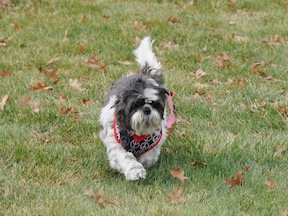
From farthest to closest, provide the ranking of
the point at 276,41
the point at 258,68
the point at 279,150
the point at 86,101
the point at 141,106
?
the point at 276,41
the point at 258,68
the point at 86,101
the point at 279,150
the point at 141,106

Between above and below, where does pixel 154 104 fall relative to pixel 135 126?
above

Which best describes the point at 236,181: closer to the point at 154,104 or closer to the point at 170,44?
the point at 154,104

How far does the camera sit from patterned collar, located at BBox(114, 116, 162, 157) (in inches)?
196

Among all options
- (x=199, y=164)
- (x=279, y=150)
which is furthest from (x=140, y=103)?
(x=279, y=150)

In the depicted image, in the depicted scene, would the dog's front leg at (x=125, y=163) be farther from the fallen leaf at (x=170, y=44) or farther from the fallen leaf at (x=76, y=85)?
the fallen leaf at (x=170, y=44)

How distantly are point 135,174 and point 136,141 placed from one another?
0.36 metres

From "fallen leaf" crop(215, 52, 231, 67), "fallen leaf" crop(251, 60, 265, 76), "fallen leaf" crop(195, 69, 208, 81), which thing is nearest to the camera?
"fallen leaf" crop(195, 69, 208, 81)

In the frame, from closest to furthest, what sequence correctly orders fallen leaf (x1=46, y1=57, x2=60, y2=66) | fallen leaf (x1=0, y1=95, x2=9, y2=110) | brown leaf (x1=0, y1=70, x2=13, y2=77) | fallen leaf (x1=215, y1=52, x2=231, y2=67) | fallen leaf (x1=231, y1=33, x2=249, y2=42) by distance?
fallen leaf (x1=0, y1=95, x2=9, y2=110), brown leaf (x1=0, y1=70, x2=13, y2=77), fallen leaf (x1=46, y1=57, x2=60, y2=66), fallen leaf (x1=215, y1=52, x2=231, y2=67), fallen leaf (x1=231, y1=33, x2=249, y2=42)

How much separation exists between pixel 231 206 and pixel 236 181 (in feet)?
1.52

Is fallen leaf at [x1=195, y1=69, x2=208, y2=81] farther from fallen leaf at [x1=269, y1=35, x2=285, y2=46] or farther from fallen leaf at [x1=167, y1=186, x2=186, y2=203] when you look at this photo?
fallen leaf at [x1=167, y1=186, x2=186, y2=203]

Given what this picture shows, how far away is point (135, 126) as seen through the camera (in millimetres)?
4699

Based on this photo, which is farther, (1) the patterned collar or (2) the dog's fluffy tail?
(2) the dog's fluffy tail

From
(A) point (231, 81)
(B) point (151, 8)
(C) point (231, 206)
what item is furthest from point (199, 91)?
(B) point (151, 8)

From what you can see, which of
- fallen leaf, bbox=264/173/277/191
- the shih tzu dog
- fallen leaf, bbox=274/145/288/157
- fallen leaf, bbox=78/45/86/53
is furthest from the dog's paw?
fallen leaf, bbox=78/45/86/53
